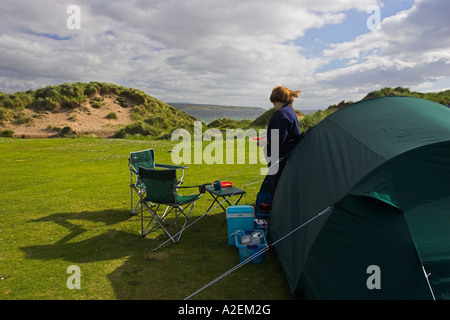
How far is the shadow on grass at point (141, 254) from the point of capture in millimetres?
3734

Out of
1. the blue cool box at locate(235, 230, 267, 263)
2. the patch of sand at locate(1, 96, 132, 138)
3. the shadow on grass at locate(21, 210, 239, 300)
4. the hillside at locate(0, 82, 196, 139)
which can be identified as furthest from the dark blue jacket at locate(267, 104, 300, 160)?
the patch of sand at locate(1, 96, 132, 138)

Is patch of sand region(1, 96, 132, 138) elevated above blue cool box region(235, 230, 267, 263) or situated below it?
above

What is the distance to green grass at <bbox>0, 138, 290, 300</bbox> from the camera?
3.64m

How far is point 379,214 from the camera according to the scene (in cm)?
295

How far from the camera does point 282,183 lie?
4.62 metres

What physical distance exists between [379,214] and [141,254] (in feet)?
10.5

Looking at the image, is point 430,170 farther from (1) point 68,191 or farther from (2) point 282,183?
(1) point 68,191

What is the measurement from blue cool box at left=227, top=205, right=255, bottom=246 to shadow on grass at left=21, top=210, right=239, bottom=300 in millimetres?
217

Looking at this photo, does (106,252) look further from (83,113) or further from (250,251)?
(83,113)

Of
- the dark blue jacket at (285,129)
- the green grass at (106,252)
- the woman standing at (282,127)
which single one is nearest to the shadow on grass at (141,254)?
the green grass at (106,252)

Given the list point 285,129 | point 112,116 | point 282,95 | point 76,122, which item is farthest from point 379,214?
point 112,116

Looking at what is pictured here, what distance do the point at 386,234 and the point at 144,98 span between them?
32213 mm

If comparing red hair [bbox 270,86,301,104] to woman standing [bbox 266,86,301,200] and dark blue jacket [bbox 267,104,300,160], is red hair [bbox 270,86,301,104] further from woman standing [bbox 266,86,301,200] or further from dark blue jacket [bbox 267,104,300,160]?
dark blue jacket [bbox 267,104,300,160]
